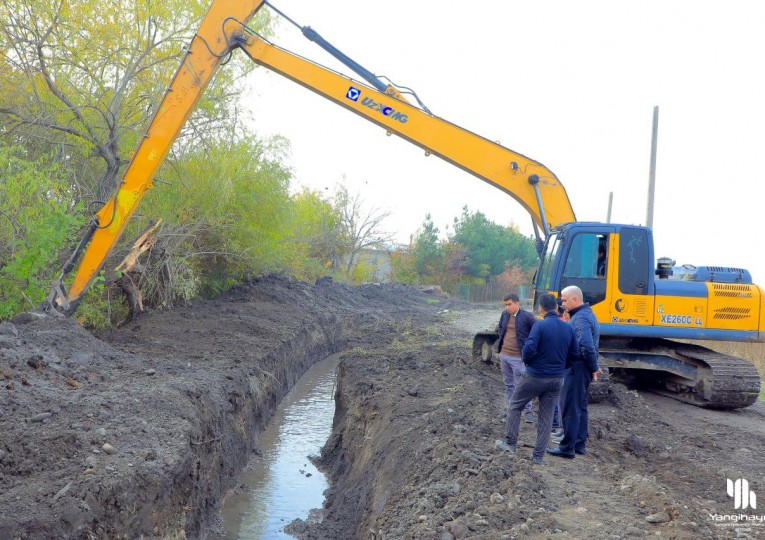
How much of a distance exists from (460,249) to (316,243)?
1809 cm

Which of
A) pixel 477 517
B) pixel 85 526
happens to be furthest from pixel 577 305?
pixel 85 526

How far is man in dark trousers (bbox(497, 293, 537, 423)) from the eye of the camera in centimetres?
794

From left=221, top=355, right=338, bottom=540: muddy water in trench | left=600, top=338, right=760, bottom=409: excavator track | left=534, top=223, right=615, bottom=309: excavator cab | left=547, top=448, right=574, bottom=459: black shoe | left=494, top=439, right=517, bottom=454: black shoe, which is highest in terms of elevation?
left=534, top=223, right=615, bottom=309: excavator cab

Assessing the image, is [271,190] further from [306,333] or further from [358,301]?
[358,301]

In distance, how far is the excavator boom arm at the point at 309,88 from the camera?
10.7 m

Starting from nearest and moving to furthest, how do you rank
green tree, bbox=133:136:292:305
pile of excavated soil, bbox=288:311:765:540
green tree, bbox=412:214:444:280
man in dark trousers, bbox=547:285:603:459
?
pile of excavated soil, bbox=288:311:765:540 < man in dark trousers, bbox=547:285:603:459 < green tree, bbox=133:136:292:305 < green tree, bbox=412:214:444:280

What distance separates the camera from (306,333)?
1916cm

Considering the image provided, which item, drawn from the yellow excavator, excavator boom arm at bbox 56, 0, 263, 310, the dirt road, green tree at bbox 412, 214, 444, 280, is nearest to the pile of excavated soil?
the dirt road

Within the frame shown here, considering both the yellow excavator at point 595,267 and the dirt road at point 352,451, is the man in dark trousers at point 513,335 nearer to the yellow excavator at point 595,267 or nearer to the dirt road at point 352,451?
the dirt road at point 352,451

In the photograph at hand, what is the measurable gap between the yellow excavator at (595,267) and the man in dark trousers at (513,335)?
9.13ft

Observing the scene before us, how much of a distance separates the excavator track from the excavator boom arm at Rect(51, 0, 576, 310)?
91.3 inches

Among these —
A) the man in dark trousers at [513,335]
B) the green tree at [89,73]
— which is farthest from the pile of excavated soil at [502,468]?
the green tree at [89,73]

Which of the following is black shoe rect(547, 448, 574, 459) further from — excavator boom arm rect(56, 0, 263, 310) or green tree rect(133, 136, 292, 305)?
green tree rect(133, 136, 292, 305)

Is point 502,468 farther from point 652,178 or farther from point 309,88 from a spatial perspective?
point 652,178
